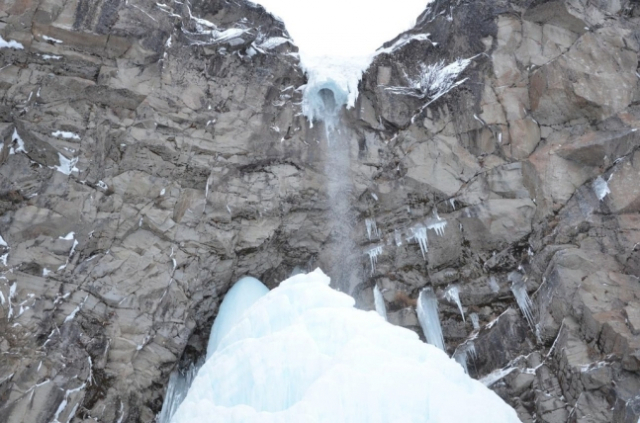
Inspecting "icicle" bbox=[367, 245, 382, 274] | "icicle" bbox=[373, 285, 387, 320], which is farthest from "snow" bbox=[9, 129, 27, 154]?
"icicle" bbox=[373, 285, 387, 320]

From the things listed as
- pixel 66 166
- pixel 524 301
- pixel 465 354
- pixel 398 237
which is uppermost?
pixel 524 301

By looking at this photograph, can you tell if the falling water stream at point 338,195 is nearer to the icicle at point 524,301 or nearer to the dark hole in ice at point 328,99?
the dark hole in ice at point 328,99

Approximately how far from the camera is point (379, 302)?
1481 cm

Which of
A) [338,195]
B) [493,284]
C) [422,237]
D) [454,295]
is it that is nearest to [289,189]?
[338,195]

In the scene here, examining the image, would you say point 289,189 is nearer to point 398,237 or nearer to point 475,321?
point 398,237

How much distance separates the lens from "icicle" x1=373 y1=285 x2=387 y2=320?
14.6 metres

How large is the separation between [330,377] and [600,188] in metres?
8.59

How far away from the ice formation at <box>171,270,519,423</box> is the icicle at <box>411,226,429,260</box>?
16.6ft

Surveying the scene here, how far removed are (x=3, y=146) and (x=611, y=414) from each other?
14.3 meters

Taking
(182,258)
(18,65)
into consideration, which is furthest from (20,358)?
(18,65)

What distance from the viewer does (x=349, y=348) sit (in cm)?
828

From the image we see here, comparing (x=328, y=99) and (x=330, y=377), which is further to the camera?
(x=328, y=99)

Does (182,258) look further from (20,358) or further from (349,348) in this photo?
(349,348)

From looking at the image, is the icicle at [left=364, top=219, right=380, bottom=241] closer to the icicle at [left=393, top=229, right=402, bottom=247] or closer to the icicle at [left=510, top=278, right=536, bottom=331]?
the icicle at [left=393, top=229, right=402, bottom=247]
